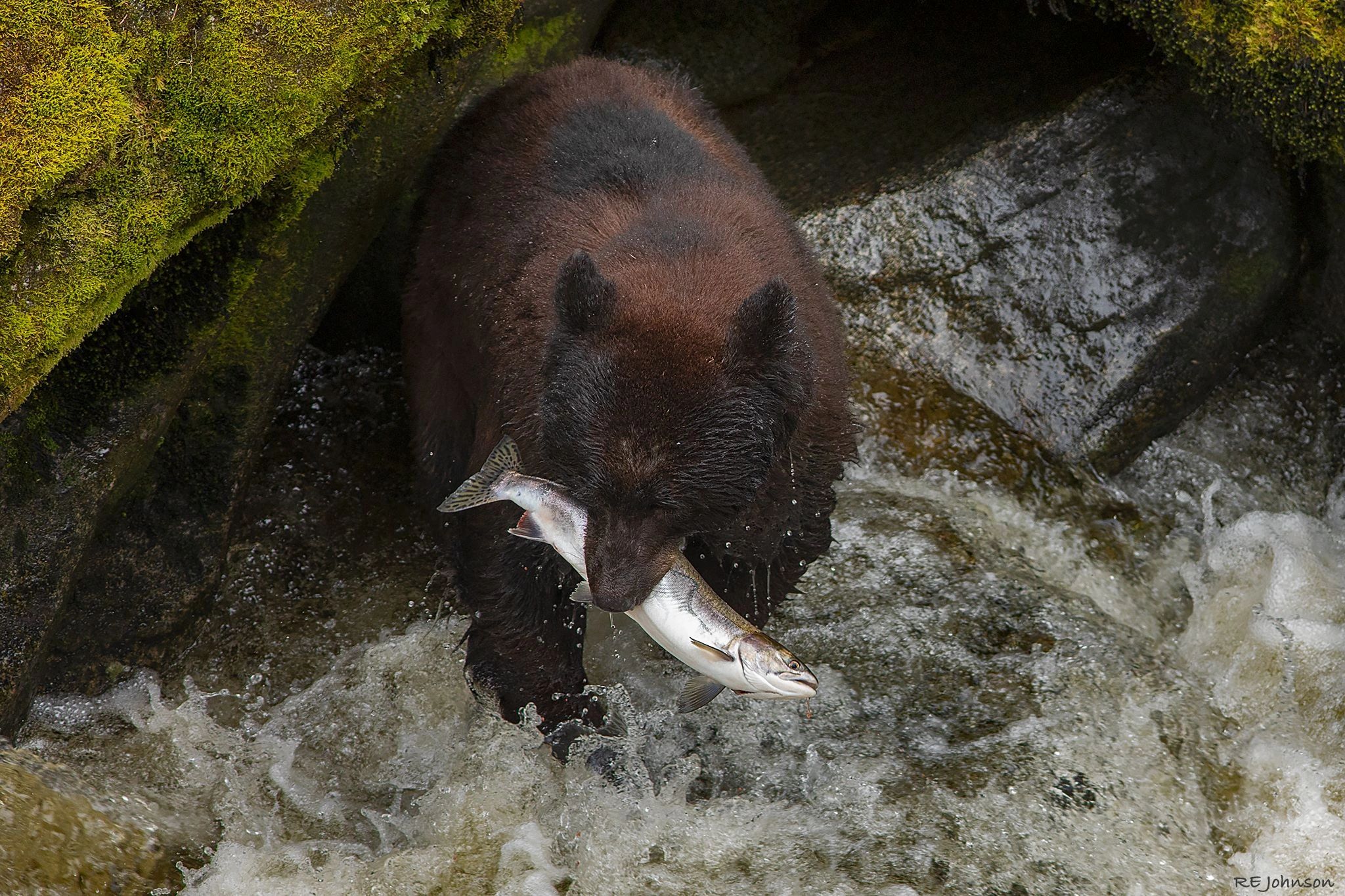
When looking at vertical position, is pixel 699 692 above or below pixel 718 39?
below

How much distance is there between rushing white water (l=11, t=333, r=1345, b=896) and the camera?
4547 mm

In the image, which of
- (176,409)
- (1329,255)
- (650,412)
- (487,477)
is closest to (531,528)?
(487,477)

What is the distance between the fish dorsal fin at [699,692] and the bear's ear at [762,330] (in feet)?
3.32

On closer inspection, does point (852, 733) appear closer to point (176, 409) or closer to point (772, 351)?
point (772, 351)

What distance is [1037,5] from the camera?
702 centimetres

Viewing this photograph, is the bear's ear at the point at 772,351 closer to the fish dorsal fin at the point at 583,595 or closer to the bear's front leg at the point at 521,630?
the fish dorsal fin at the point at 583,595

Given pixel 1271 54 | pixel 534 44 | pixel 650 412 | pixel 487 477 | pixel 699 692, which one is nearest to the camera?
pixel 650 412

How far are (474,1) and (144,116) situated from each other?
1.34 metres

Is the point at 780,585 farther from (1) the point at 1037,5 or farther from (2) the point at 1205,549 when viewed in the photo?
(1) the point at 1037,5

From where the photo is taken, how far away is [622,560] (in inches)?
138

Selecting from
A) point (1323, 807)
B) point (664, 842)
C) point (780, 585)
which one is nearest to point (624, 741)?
point (664, 842)

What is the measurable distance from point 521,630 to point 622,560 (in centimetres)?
137
